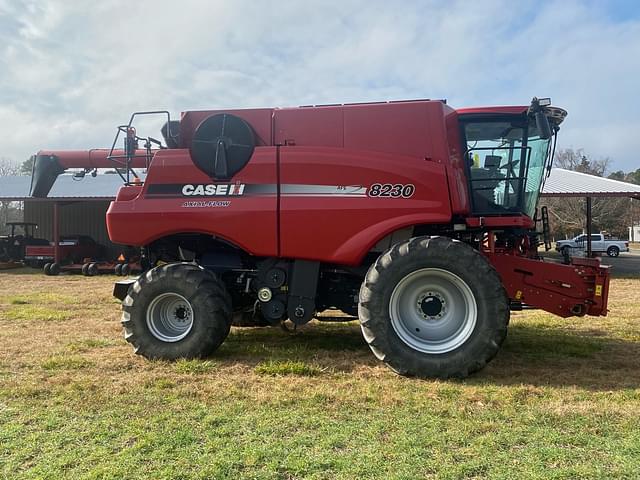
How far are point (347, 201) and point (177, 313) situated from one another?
8.29 ft

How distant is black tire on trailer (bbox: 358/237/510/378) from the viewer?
5.38 meters

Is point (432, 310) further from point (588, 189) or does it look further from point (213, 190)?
point (588, 189)

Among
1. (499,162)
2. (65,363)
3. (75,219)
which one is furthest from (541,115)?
(75,219)

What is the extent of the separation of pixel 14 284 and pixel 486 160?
1518 centimetres

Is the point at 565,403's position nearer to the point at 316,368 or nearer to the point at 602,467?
the point at 602,467

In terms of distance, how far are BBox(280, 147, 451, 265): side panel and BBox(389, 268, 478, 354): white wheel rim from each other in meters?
0.65

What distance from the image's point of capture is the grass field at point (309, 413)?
11.2ft

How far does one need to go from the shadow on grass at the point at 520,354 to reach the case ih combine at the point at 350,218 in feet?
1.72

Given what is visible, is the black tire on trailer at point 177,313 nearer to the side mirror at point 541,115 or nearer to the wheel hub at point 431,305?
the wheel hub at point 431,305

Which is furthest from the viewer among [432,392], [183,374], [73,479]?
[183,374]

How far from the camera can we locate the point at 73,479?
3.24 meters

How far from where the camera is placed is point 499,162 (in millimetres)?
6359

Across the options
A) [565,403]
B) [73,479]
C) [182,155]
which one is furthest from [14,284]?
[565,403]

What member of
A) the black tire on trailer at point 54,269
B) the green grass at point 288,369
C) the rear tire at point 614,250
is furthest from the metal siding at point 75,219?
the rear tire at point 614,250
